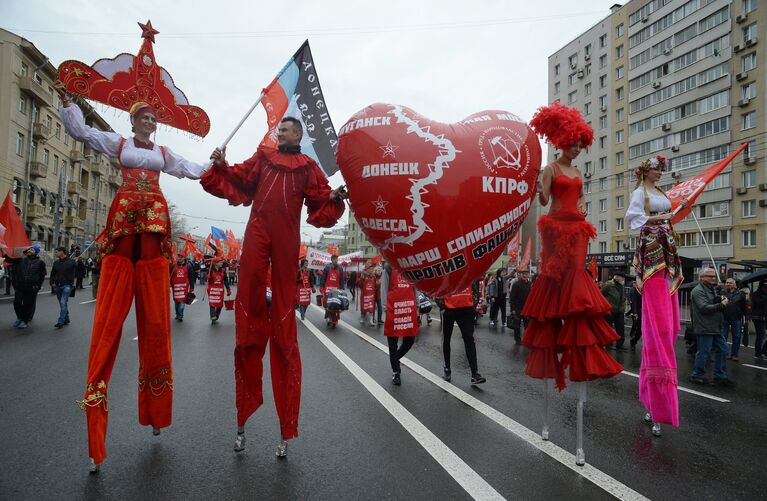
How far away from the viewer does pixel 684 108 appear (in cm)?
3934

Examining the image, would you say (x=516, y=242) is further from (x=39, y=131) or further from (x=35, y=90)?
(x=39, y=131)

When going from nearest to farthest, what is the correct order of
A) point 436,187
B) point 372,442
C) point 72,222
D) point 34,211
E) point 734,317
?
1. point 436,187
2. point 372,442
3. point 734,317
4. point 34,211
5. point 72,222

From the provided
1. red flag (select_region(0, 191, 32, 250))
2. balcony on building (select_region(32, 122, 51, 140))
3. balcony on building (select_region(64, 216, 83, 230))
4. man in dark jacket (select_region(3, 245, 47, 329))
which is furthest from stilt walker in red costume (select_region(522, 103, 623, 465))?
balcony on building (select_region(64, 216, 83, 230))

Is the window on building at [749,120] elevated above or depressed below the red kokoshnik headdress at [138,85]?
above

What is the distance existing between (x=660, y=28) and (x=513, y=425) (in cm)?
4892

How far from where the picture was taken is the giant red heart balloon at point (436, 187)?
2.82 metres

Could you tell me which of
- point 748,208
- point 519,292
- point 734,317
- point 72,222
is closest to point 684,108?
point 748,208

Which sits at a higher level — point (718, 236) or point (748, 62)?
point (748, 62)

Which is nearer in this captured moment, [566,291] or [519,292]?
[566,291]

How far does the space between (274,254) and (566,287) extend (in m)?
2.20

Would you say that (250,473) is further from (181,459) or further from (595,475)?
(595,475)

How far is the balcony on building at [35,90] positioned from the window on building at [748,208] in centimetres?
5440

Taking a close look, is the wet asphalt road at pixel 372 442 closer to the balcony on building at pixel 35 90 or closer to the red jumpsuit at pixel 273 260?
the red jumpsuit at pixel 273 260

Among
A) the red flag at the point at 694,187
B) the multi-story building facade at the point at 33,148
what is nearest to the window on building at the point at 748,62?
the red flag at the point at 694,187
